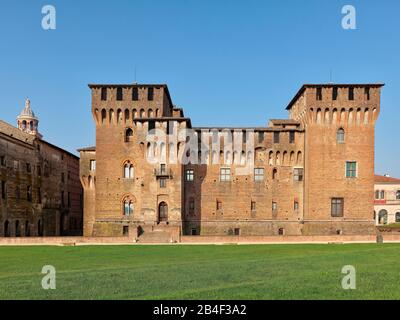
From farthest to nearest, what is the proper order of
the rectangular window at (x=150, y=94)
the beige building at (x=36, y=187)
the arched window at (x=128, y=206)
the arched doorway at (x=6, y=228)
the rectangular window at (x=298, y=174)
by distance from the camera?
the rectangular window at (x=298, y=174)
the beige building at (x=36, y=187)
the arched doorway at (x=6, y=228)
the rectangular window at (x=150, y=94)
the arched window at (x=128, y=206)

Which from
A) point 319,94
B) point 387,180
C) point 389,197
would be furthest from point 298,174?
point 389,197

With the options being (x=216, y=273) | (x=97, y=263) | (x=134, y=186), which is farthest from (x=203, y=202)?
(x=216, y=273)

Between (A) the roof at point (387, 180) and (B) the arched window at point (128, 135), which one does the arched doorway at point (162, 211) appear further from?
(A) the roof at point (387, 180)

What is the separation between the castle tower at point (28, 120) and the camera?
6638cm

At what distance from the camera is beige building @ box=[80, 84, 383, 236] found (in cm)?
3541

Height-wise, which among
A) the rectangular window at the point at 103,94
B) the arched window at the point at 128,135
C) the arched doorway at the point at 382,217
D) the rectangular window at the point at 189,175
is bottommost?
the arched doorway at the point at 382,217

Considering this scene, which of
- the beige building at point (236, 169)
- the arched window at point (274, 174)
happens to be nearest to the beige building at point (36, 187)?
the beige building at point (236, 169)

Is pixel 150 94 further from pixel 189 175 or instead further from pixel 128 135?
pixel 189 175

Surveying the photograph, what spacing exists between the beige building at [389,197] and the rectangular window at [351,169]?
28.0 metres

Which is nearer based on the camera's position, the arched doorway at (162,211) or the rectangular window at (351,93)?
the arched doorway at (162,211)

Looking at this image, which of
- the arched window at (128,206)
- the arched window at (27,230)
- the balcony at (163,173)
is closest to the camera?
the balcony at (163,173)

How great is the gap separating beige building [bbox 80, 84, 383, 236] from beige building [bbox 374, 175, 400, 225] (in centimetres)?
2792
